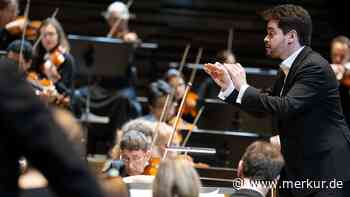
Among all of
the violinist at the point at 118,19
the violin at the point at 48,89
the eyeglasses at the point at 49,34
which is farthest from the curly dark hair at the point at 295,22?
the violinist at the point at 118,19

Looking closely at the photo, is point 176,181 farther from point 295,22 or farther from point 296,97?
point 295,22

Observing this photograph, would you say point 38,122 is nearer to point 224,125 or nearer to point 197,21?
point 224,125

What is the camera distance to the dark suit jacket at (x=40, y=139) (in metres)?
1.92

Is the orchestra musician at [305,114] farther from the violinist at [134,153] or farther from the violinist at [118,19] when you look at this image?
the violinist at [118,19]

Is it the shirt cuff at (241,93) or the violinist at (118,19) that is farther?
the violinist at (118,19)

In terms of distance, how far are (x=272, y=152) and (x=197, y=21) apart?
296 inches

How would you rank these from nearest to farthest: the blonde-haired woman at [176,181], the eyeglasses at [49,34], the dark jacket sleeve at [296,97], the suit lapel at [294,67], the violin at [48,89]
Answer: the blonde-haired woman at [176,181] → the dark jacket sleeve at [296,97] → the suit lapel at [294,67] → the violin at [48,89] → the eyeglasses at [49,34]

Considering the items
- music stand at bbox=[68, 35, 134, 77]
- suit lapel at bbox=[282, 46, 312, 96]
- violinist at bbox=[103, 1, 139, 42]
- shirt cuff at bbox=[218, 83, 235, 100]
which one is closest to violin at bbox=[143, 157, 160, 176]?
shirt cuff at bbox=[218, 83, 235, 100]

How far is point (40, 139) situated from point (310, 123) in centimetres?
219

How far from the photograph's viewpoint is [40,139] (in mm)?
1926

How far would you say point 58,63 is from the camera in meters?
7.41

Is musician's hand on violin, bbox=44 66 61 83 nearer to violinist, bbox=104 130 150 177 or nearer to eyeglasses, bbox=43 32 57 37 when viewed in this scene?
eyeglasses, bbox=43 32 57 37

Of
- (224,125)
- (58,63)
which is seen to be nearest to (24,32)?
(58,63)

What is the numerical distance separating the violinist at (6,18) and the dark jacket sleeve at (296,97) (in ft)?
12.4
